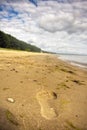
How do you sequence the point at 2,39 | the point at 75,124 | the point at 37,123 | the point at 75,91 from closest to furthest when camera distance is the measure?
the point at 37,123 → the point at 75,124 → the point at 75,91 → the point at 2,39

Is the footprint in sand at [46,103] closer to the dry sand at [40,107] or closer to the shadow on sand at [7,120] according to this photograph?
the dry sand at [40,107]

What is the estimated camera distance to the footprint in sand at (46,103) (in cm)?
472

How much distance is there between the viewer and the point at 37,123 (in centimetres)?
418

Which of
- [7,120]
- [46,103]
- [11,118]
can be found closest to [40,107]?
[46,103]

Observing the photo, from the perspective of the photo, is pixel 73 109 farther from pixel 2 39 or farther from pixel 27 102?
pixel 2 39

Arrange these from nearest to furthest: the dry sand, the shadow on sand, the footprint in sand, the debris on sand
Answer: the shadow on sand, the debris on sand, the dry sand, the footprint in sand

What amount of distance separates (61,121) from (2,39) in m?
61.4

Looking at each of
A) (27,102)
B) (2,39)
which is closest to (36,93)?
(27,102)

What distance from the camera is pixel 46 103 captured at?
552 centimetres

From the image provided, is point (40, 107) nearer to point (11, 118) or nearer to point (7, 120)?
point (11, 118)

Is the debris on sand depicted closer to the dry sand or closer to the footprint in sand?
the dry sand

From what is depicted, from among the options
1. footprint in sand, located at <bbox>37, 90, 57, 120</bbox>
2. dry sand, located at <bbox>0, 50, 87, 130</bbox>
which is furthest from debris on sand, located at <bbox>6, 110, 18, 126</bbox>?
footprint in sand, located at <bbox>37, 90, 57, 120</bbox>

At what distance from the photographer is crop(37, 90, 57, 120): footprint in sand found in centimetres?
472

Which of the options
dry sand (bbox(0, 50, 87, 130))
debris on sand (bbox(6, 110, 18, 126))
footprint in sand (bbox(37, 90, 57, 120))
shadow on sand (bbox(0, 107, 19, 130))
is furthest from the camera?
footprint in sand (bbox(37, 90, 57, 120))
